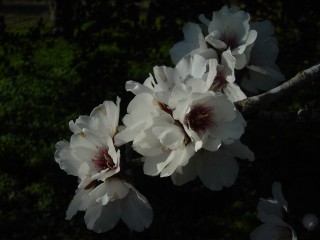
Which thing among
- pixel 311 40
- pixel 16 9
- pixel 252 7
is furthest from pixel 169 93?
pixel 16 9

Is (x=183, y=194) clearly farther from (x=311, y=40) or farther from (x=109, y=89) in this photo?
(x=311, y=40)

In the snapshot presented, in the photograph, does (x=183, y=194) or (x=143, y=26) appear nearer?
(x=143, y=26)

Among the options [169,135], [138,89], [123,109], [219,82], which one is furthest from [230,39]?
[123,109]

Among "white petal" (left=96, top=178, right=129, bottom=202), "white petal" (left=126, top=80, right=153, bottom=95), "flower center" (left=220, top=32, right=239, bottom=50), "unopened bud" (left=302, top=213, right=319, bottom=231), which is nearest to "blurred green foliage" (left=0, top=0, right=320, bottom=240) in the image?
"unopened bud" (left=302, top=213, right=319, bottom=231)

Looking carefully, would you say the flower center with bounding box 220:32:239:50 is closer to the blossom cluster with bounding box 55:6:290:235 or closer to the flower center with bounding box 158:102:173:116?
the blossom cluster with bounding box 55:6:290:235

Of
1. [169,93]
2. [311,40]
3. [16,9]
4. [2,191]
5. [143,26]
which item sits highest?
[169,93]
